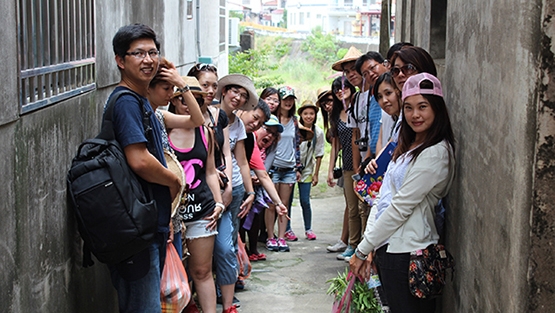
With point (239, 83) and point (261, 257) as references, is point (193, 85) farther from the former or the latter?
point (261, 257)

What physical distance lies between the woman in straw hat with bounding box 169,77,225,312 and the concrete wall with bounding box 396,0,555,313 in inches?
71.3

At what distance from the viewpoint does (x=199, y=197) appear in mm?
5215

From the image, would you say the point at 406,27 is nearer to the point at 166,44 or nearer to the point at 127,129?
the point at 166,44

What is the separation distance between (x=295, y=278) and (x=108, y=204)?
4.28 meters

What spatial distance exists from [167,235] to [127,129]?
807mm

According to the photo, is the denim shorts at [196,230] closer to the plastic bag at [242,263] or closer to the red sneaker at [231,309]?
the red sneaker at [231,309]

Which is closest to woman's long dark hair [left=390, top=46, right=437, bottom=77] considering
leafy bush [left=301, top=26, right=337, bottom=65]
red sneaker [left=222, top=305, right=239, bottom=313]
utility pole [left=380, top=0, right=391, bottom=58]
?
red sneaker [left=222, top=305, right=239, bottom=313]

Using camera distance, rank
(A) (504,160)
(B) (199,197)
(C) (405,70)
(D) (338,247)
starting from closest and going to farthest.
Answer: (A) (504,160) → (C) (405,70) → (B) (199,197) → (D) (338,247)

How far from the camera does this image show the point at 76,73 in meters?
4.21

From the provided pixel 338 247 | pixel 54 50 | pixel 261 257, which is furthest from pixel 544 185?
pixel 338 247

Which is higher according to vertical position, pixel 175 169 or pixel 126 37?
pixel 126 37

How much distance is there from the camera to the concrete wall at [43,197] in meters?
2.88

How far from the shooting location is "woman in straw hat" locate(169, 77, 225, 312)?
17.0ft

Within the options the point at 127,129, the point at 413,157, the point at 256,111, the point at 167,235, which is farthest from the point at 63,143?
the point at 256,111
